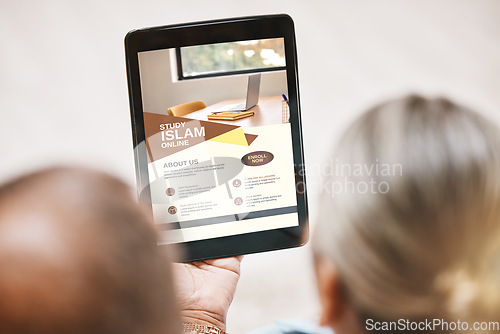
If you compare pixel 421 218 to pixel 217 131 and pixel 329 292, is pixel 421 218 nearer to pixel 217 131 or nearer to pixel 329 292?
pixel 329 292

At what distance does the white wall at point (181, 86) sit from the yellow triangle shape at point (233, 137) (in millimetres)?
51

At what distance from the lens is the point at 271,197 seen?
0.67 metres

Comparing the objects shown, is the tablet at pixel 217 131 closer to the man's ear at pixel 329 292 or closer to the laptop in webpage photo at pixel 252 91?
the laptop in webpage photo at pixel 252 91

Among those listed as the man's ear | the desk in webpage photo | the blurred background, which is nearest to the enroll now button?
the desk in webpage photo

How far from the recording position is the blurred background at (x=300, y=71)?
747mm

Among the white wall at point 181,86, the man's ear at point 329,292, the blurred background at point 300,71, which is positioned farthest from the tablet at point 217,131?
the man's ear at point 329,292

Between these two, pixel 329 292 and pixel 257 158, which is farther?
pixel 257 158

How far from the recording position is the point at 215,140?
65 cm

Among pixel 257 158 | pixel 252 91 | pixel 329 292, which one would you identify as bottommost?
pixel 329 292

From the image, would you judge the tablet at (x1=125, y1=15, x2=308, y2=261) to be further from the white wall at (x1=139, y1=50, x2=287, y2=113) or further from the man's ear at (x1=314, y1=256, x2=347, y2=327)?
the man's ear at (x1=314, y1=256, x2=347, y2=327)

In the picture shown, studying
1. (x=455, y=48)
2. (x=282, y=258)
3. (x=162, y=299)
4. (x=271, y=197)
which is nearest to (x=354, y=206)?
(x=162, y=299)

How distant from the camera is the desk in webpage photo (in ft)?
2.09

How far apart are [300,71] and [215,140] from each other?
244 mm

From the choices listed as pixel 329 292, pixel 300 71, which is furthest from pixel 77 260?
pixel 300 71
